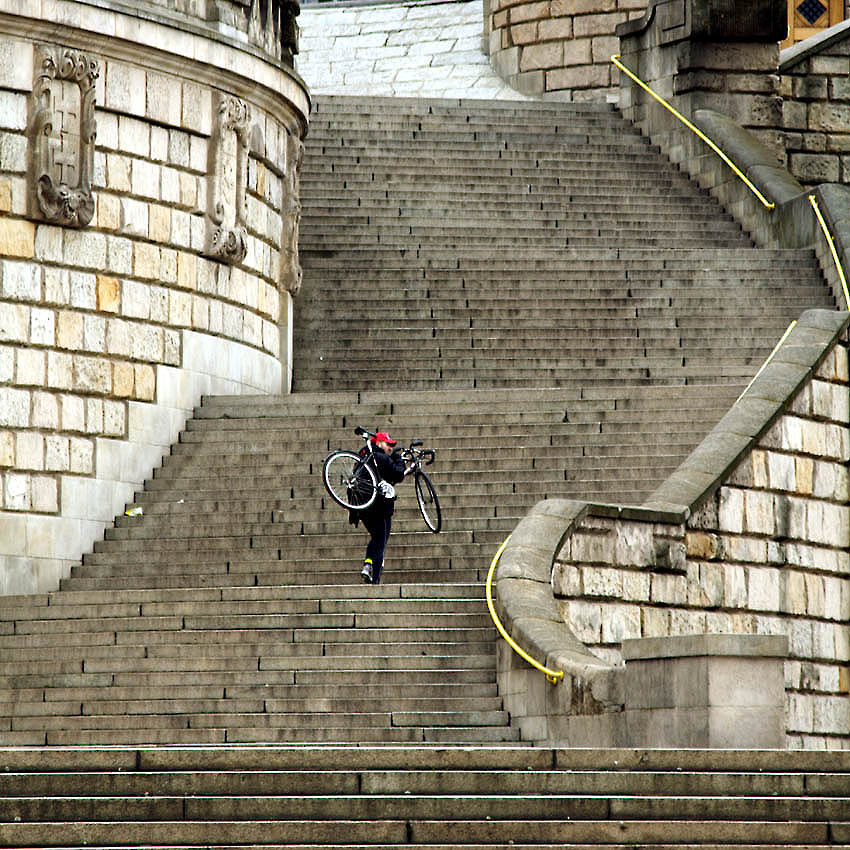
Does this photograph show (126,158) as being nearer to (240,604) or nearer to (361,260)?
(361,260)

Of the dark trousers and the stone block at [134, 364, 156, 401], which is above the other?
the stone block at [134, 364, 156, 401]

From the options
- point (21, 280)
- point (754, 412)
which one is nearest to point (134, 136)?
point (21, 280)

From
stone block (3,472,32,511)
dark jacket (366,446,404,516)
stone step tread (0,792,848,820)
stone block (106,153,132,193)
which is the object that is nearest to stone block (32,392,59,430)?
stone block (3,472,32,511)

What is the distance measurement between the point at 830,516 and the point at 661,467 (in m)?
1.68

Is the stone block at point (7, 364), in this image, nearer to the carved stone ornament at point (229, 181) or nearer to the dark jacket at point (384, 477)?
the carved stone ornament at point (229, 181)

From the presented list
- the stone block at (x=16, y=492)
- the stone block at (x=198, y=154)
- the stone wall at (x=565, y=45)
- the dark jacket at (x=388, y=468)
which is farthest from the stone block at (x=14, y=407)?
the stone wall at (x=565, y=45)

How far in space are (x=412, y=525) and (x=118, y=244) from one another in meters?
4.41

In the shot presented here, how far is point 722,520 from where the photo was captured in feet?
60.7

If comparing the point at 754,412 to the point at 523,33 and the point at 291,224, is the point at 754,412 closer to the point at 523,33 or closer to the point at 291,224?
the point at 291,224

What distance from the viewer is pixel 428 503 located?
18.9m

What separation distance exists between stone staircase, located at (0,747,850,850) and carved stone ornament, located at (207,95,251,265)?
1154 cm

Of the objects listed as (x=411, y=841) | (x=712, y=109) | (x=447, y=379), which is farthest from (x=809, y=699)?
(x=712, y=109)

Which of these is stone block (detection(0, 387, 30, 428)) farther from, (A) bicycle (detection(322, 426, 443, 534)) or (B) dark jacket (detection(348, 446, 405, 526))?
(B) dark jacket (detection(348, 446, 405, 526))

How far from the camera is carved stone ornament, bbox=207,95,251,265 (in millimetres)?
22359
